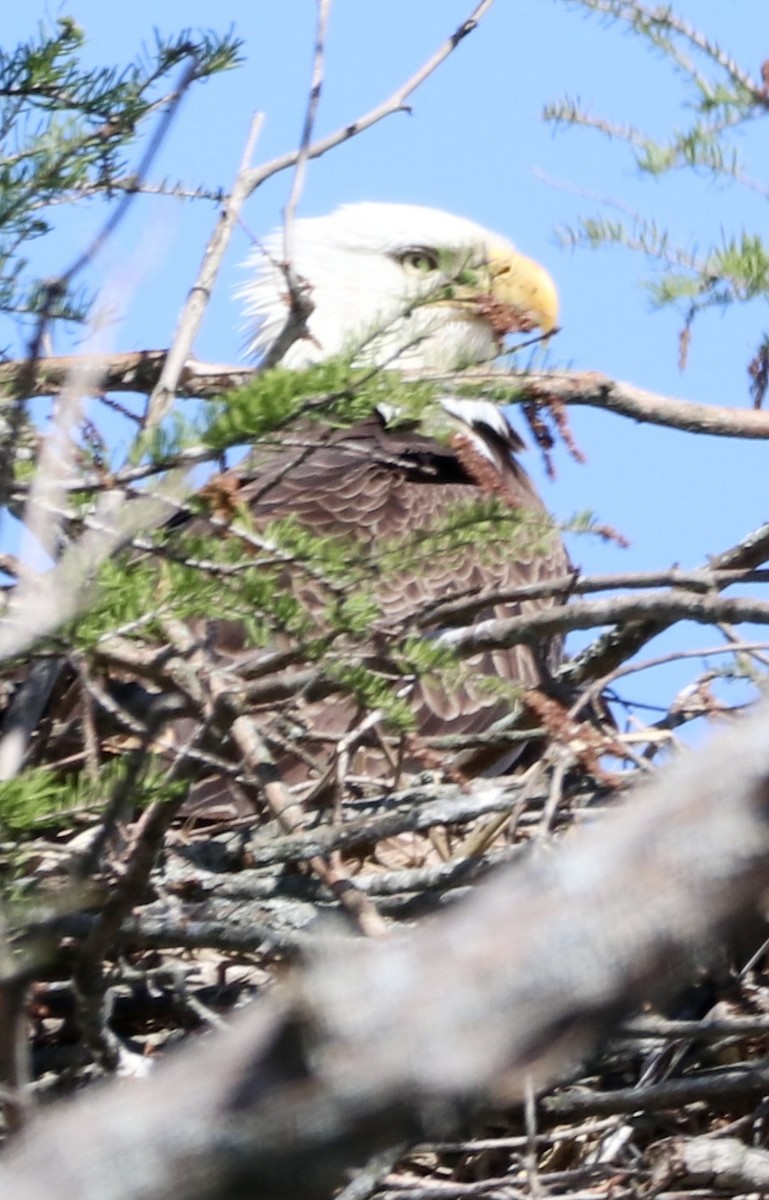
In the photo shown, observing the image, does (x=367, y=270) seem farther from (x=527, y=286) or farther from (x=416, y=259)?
(x=527, y=286)

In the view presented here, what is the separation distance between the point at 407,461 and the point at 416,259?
1.41 meters

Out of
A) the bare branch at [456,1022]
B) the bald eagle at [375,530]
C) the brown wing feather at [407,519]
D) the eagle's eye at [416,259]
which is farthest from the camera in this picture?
the eagle's eye at [416,259]

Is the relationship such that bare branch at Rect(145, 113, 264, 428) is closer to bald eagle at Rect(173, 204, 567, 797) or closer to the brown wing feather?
bald eagle at Rect(173, 204, 567, 797)

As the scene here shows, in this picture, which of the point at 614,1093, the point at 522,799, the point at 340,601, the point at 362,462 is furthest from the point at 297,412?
the point at 362,462

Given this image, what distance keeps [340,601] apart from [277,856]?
669 mm

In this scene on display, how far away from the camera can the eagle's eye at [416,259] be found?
20.3 feet

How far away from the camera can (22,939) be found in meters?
2.69

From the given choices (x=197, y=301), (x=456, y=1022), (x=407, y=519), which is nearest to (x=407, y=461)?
(x=407, y=519)

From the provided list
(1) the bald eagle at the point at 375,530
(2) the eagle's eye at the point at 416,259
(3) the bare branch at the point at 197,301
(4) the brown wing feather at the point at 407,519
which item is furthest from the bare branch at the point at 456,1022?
(2) the eagle's eye at the point at 416,259

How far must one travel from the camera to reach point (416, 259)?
20.7ft

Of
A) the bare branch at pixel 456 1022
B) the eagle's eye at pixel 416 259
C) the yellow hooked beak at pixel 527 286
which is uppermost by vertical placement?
the eagle's eye at pixel 416 259

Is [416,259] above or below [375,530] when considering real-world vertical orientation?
above

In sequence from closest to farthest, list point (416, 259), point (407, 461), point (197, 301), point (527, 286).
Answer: point (197, 301), point (407, 461), point (527, 286), point (416, 259)

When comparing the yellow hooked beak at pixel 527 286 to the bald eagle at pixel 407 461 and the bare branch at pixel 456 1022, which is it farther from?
the bare branch at pixel 456 1022
